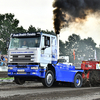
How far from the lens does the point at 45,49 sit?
14711 millimetres

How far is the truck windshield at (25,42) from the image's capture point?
47.7 feet

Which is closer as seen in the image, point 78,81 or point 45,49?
point 45,49

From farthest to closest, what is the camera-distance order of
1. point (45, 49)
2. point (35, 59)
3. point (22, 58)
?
point (45, 49), point (22, 58), point (35, 59)

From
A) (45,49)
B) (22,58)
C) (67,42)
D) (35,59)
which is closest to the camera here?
(35,59)

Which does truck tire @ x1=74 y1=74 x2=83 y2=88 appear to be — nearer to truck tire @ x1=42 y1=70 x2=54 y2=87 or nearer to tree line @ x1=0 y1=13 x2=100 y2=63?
truck tire @ x1=42 y1=70 x2=54 y2=87

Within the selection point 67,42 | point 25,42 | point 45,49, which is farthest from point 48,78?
point 67,42

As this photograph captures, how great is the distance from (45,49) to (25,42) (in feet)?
4.09

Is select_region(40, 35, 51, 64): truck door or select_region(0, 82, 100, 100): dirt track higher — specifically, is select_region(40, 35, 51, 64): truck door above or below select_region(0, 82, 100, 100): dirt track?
above

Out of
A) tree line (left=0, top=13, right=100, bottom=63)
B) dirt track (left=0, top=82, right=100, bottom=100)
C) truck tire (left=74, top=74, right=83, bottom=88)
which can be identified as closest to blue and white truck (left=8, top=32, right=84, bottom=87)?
truck tire (left=74, top=74, right=83, bottom=88)

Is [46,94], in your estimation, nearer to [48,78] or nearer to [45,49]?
[48,78]

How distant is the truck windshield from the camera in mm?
14539

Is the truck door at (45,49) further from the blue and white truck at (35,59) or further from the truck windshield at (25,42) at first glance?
the truck windshield at (25,42)

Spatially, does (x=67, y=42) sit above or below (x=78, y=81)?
above

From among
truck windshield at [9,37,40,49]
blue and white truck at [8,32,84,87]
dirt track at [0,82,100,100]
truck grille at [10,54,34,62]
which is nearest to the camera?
dirt track at [0,82,100,100]
